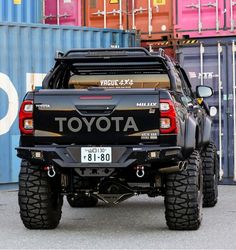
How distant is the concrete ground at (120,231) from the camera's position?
7031 mm

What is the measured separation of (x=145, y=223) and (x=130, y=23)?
5.84 m

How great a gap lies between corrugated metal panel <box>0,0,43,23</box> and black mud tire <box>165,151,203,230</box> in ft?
22.2

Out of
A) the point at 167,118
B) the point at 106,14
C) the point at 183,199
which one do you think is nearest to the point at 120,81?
the point at 167,118

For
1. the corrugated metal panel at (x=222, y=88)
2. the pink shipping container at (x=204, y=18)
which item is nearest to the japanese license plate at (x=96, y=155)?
the corrugated metal panel at (x=222, y=88)

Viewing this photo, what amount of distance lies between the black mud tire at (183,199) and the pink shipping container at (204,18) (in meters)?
5.41

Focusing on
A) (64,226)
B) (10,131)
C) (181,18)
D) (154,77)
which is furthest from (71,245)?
(181,18)

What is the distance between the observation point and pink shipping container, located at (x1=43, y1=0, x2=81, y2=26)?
13.8m

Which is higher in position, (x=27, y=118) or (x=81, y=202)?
(x=27, y=118)

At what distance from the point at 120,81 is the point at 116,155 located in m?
1.44

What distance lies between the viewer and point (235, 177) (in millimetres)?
12523

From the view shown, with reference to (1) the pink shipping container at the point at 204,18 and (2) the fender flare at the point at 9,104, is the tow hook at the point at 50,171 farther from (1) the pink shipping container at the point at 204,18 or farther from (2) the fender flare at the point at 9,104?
(1) the pink shipping container at the point at 204,18

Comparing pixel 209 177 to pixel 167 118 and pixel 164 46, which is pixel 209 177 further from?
pixel 164 46

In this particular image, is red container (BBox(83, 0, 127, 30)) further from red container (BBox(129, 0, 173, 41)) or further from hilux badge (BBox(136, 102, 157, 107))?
hilux badge (BBox(136, 102, 157, 107))

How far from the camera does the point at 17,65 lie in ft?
40.7
